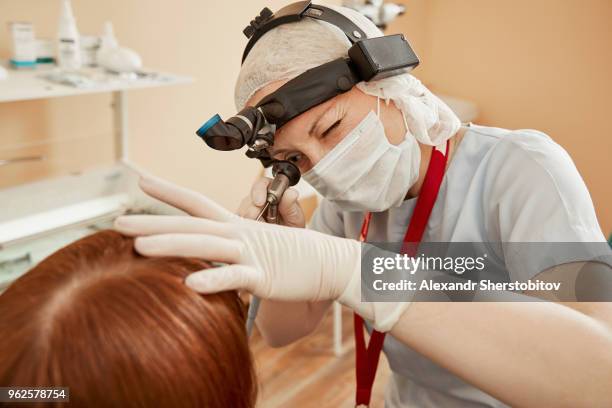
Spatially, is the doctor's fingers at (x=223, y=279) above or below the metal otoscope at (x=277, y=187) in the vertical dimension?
above

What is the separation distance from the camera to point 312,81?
40.1 inches

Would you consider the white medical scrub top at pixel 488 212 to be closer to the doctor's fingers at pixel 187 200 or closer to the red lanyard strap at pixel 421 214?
the red lanyard strap at pixel 421 214

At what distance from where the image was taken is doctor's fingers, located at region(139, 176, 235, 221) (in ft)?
2.61

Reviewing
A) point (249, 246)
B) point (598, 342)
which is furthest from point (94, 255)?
point (598, 342)

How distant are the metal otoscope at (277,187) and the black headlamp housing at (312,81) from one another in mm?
59

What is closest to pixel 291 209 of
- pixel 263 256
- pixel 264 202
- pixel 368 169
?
pixel 264 202

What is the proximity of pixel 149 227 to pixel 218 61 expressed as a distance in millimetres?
2044

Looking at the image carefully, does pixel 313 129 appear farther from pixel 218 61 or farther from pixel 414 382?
pixel 218 61

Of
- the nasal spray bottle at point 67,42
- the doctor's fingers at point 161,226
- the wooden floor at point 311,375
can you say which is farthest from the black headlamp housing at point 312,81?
the wooden floor at point 311,375

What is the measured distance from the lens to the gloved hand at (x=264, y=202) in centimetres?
110

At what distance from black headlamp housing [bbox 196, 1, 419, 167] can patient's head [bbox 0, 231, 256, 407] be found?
356 mm

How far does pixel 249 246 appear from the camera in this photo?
71 centimetres

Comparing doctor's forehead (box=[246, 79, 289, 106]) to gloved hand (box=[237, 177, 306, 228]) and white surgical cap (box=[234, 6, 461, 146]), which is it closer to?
white surgical cap (box=[234, 6, 461, 146])

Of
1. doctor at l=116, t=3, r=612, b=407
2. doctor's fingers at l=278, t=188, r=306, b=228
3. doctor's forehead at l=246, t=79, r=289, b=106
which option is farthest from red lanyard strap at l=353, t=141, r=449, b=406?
doctor's forehead at l=246, t=79, r=289, b=106
